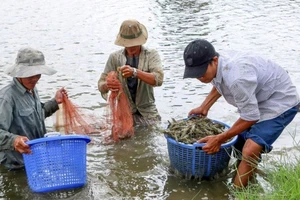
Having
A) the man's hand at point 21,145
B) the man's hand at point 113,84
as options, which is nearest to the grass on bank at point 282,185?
the man's hand at point 21,145

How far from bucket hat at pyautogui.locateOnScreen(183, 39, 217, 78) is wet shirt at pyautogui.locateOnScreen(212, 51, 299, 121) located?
19 centimetres

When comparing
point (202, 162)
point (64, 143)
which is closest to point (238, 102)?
point (202, 162)

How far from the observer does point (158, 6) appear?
17734 millimetres

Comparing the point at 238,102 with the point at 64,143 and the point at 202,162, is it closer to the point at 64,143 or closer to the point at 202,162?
the point at 202,162

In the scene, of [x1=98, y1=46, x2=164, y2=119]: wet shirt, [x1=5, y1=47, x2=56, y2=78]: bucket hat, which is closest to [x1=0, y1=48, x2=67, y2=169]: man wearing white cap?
[x1=5, y1=47, x2=56, y2=78]: bucket hat

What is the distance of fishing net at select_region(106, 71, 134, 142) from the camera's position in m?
5.92

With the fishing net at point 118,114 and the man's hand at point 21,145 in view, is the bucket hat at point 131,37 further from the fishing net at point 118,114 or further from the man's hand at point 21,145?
the man's hand at point 21,145

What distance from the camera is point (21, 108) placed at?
15.5ft

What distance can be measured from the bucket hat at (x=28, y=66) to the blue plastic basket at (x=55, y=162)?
69 cm

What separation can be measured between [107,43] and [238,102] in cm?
788

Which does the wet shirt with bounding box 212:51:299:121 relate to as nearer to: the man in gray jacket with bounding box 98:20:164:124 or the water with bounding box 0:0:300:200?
the water with bounding box 0:0:300:200

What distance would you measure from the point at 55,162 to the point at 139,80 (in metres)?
2.13

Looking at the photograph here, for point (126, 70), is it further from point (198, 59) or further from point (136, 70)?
point (198, 59)

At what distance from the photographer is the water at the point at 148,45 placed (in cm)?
509
